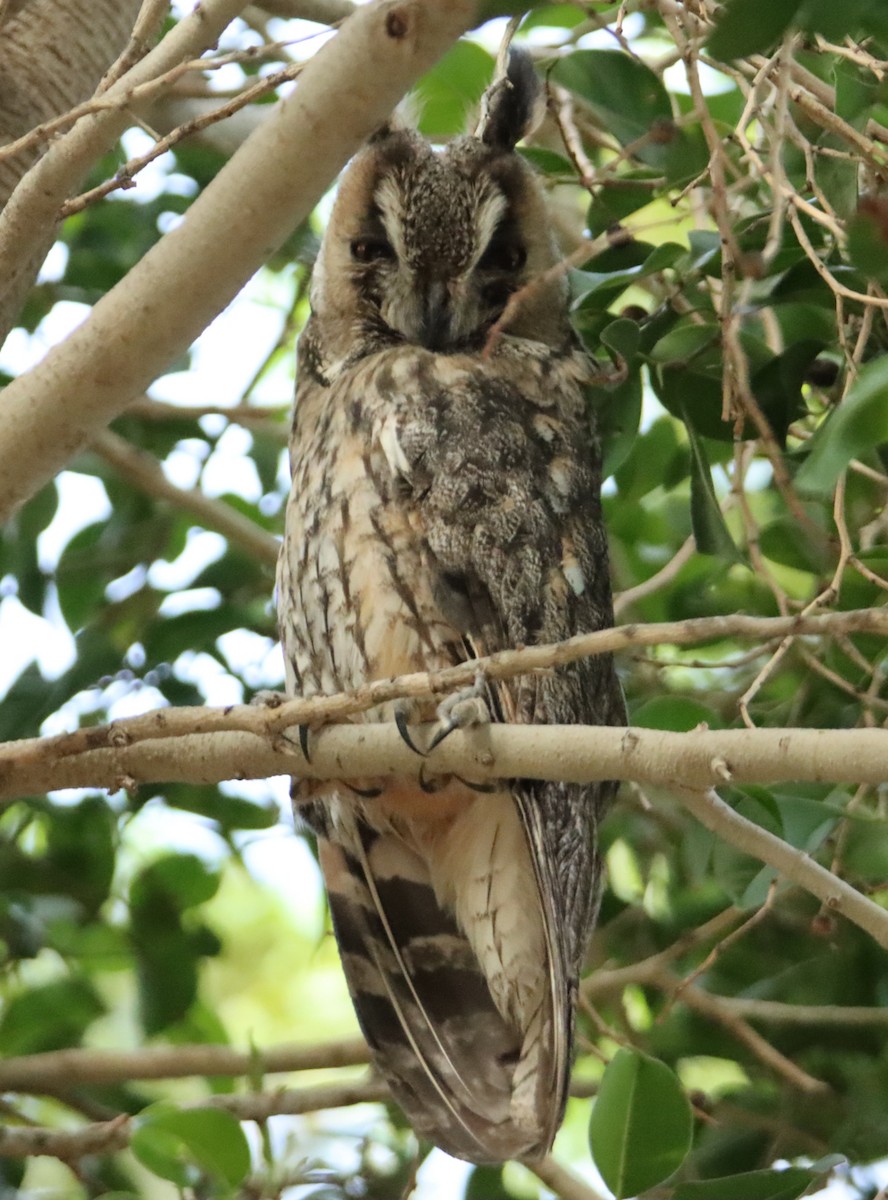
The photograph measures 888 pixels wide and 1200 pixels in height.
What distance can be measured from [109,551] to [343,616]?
2.14ft

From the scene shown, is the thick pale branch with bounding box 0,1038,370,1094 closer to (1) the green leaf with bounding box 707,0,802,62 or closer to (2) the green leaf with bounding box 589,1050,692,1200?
(2) the green leaf with bounding box 589,1050,692,1200

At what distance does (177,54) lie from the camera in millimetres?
1426

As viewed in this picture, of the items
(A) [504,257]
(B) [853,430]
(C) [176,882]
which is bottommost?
(C) [176,882]

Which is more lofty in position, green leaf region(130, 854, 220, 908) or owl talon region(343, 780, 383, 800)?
owl talon region(343, 780, 383, 800)

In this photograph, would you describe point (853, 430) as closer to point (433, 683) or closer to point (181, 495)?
point (433, 683)

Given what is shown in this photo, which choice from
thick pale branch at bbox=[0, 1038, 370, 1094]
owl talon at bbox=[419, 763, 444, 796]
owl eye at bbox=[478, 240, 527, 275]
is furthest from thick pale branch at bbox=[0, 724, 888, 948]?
owl eye at bbox=[478, 240, 527, 275]

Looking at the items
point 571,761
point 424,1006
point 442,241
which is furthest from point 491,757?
point 442,241

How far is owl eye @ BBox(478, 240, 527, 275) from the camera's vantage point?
2.08 m

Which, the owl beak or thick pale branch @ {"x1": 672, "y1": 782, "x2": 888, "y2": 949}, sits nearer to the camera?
thick pale branch @ {"x1": 672, "y1": 782, "x2": 888, "y2": 949}

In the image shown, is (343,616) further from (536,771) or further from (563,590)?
(536,771)

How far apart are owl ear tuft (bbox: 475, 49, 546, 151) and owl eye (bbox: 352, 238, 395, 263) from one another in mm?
217

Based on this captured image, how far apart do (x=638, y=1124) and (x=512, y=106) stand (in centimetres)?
141

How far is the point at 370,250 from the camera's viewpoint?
215 centimetres

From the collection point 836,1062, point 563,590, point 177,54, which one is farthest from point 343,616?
point 836,1062
